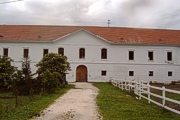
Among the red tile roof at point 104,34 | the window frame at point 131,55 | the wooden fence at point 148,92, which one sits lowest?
the wooden fence at point 148,92

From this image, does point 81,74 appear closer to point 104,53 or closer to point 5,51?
point 104,53

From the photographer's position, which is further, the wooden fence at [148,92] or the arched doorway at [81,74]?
the arched doorway at [81,74]

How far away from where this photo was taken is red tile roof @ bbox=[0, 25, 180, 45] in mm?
32031

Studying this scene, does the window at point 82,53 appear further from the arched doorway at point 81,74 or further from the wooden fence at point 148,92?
the wooden fence at point 148,92

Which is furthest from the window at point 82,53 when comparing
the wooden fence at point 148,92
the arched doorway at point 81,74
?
the wooden fence at point 148,92

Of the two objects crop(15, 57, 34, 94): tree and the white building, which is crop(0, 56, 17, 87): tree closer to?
crop(15, 57, 34, 94): tree

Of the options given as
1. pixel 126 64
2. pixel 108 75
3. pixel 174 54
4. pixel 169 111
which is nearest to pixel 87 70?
pixel 108 75

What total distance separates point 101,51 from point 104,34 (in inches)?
129

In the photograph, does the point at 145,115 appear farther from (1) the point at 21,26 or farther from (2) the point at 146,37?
(1) the point at 21,26

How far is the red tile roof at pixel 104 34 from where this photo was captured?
105ft

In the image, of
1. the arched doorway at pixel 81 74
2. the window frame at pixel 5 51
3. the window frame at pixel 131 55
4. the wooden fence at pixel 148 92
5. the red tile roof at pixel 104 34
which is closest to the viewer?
the wooden fence at pixel 148 92

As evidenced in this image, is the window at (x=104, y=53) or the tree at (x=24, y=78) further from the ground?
the window at (x=104, y=53)

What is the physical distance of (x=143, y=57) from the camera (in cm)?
3238

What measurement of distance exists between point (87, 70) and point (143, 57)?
8.54 meters
